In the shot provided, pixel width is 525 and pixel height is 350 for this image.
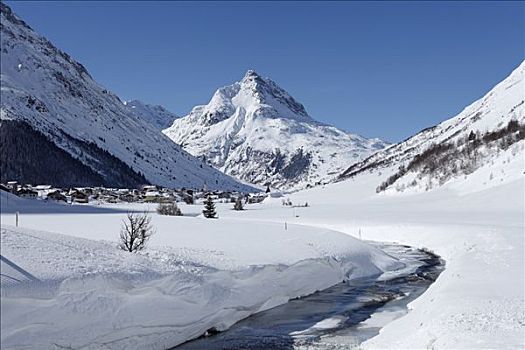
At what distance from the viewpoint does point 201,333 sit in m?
19.1

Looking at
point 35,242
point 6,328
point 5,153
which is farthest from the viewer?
point 5,153

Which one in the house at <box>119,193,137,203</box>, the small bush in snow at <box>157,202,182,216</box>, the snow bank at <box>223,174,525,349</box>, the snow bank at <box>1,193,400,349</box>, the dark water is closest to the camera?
the snow bank at <box>1,193,400,349</box>

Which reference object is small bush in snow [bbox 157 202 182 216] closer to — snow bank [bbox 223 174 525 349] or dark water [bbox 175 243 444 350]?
snow bank [bbox 223 174 525 349]

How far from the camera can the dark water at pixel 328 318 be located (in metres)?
18.0

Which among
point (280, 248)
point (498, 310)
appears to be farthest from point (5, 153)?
point (498, 310)

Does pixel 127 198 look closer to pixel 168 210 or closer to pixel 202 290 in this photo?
pixel 168 210

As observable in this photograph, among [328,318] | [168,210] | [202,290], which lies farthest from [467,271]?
[168,210]

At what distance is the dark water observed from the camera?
18.0 m

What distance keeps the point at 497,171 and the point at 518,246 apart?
4445 centimetres

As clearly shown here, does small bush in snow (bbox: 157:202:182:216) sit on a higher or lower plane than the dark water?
higher

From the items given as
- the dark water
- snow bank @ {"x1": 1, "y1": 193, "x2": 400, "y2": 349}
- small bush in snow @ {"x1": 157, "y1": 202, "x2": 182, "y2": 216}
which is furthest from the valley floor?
small bush in snow @ {"x1": 157, "y1": 202, "x2": 182, "y2": 216}

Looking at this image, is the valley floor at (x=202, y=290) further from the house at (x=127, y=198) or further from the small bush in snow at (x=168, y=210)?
the house at (x=127, y=198)

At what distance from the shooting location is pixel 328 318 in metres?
21.5

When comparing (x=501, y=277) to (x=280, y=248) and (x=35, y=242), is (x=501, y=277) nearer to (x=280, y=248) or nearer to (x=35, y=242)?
(x=280, y=248)
